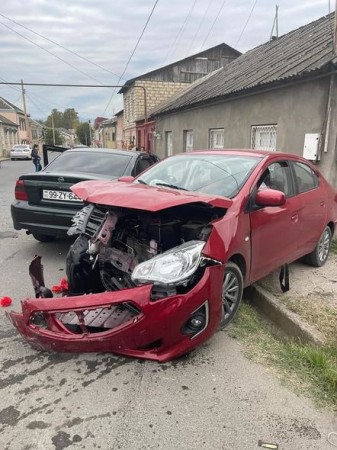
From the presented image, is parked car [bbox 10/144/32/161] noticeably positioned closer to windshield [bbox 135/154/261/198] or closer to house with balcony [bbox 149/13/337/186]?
house with balcony [bbox 149/13/337/186]

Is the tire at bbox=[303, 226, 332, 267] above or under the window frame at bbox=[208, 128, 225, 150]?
under

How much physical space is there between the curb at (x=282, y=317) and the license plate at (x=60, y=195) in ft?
8.40

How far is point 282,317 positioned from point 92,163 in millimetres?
3691

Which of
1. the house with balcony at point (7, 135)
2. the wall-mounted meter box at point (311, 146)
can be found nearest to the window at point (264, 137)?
the wall-mounted meter box at point (311, 146)

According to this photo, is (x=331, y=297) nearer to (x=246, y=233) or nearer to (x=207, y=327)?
(x=246, y=233)

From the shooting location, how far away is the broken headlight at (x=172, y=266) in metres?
2.70

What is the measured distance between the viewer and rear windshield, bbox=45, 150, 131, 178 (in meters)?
5.80

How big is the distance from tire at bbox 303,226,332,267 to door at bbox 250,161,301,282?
0.79 meters

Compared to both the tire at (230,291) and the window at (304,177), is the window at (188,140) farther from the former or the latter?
the tire at (230,291)

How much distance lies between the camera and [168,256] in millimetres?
2828

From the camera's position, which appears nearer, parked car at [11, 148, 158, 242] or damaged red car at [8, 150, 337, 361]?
damaged red car at [8, 150, 337, 361]

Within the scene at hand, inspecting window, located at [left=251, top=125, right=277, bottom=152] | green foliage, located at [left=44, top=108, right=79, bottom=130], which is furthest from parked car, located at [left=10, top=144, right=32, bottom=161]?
green foliage, located at [left=44, top=108, right=79, bottom=130]

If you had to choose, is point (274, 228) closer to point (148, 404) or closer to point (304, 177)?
point (304, 177)

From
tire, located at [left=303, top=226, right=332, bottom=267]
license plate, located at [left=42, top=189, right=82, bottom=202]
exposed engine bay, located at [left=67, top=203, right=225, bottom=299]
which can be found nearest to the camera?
exposed engine bay, located at [left=67, top=203, right=225, bottom=299]
